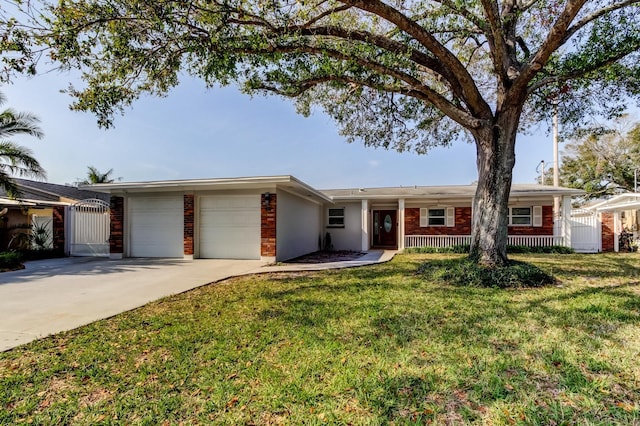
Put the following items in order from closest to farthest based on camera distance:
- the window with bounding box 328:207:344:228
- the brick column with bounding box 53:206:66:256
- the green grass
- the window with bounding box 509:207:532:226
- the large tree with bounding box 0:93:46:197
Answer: the green grass → the large tree with bounding box 0:93:46:197 → the brick column with bounding box 53:206:66:256 → the window with bounding box 509:207:532:226 → the window with bounding box 328:207:344:228

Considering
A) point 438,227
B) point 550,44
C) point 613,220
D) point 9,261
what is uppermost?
point 550,44

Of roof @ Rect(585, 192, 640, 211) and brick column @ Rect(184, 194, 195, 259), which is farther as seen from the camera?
roof @ Rect(585, 192, 640, 211)

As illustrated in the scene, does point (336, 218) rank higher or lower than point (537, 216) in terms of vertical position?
lower

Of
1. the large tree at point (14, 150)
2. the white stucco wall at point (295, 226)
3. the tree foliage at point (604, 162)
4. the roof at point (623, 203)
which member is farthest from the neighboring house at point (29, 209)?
the tree foliage at point (604, 162)

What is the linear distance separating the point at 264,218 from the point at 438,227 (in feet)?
30.5

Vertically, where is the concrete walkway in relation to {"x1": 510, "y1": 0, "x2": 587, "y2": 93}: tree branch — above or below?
below

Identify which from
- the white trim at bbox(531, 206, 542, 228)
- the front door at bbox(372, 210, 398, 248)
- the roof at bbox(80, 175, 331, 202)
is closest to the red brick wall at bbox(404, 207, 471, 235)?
the front door at bbox(372, 210, 398, 248)

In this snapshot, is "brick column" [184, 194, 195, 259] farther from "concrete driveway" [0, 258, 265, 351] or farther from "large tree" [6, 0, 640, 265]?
"large tree" [6, 0, 640, 265]

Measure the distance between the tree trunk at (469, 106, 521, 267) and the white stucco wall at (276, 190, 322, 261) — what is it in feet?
A: 20.9

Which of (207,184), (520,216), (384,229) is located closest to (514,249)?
(520,216)

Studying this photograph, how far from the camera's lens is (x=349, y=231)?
16297 mm

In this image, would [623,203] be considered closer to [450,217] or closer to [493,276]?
[450,217]

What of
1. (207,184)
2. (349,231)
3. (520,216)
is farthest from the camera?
(349,231)

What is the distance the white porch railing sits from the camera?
14055 mm
